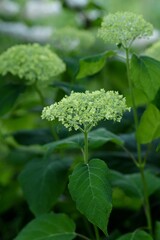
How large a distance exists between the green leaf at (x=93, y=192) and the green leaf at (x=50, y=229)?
27cm

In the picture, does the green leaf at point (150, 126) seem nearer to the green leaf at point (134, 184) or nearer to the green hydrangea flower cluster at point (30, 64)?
the green leaf at point (134, 184)

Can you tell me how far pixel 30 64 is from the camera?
155cm

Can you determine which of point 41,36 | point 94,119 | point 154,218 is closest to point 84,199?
point 94,119

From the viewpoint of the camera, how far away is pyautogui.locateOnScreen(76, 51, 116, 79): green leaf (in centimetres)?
139

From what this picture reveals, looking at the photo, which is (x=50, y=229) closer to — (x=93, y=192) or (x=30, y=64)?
(x=93, y=192)

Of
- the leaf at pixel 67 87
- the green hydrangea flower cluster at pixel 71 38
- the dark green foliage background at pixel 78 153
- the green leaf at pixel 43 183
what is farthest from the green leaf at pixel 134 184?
the green hydrangea flower cluster at pixel 71 38

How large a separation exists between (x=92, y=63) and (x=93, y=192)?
1.48ft

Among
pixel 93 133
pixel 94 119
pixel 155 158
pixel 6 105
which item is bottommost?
pixel 155 158

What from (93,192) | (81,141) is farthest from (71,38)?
(93,192)

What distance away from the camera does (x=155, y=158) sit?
6.17ft

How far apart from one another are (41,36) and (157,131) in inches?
70.4

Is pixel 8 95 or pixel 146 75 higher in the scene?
pixel 146 75

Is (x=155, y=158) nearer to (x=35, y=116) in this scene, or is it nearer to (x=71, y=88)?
(x=71, y=88)

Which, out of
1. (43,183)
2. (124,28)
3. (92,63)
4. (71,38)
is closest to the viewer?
(124,28)
